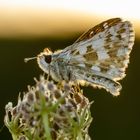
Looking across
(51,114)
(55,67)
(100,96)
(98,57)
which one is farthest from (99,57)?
(100,96)

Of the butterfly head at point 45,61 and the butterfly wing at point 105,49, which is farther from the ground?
the butterfly head at point 45,61

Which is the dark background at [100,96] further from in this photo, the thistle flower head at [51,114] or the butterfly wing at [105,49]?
the thistle flower head at [51,114]

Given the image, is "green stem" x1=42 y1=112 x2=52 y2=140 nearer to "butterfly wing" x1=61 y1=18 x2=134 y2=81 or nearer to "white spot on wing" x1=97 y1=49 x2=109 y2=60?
"butterfly wing" x1=61 y1=18 x2=134 y2=81

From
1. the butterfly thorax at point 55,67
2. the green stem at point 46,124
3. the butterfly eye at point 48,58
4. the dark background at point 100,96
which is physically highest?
the butterfly eye at point 48,58

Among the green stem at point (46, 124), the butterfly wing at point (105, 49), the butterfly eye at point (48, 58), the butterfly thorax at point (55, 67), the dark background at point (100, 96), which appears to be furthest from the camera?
the dark background at point (100, 96)

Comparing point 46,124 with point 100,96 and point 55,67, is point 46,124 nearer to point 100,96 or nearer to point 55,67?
point 55,67

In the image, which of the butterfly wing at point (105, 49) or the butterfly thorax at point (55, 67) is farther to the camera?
the butterfly wing at point (105, 49)

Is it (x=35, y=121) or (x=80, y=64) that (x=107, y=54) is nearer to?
(x=80, y=64)

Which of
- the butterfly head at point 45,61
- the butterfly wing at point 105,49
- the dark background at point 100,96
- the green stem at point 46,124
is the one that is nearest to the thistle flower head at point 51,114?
the green stem at point 46,124
